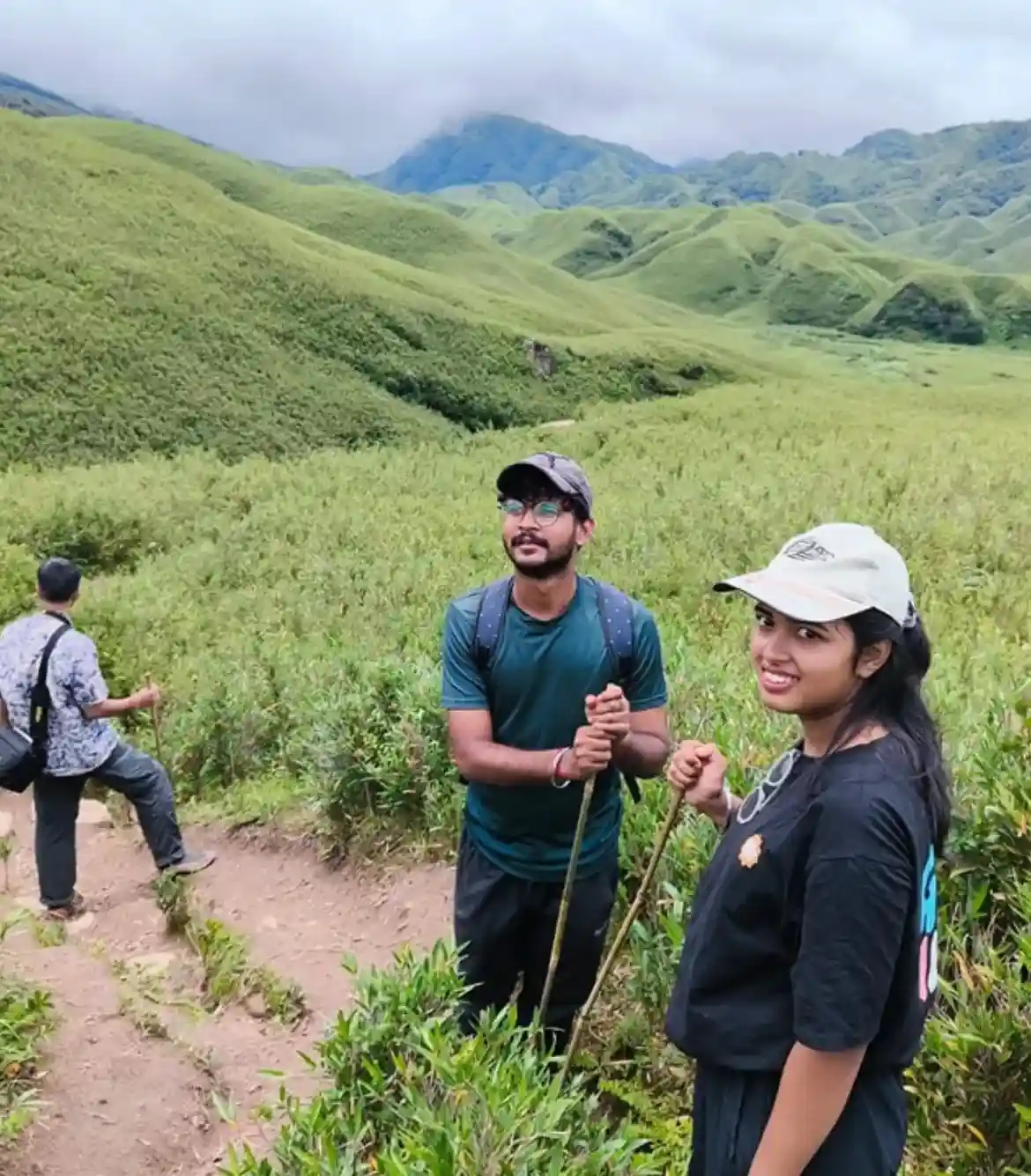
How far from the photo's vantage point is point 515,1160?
2543mm

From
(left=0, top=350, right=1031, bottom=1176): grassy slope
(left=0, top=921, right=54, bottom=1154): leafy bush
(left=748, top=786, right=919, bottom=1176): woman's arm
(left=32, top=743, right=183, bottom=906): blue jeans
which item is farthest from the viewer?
(left=32, top=743, right=183, bottom=906): blue jeans

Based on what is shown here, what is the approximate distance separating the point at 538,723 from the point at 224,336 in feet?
135

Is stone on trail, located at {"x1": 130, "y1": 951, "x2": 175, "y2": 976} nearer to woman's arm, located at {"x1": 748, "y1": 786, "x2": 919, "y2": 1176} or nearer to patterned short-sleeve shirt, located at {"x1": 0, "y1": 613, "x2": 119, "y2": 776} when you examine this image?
patterned short-sleeve shirt, located at {"x1": 0, "y1": 613, "x2": 119, "y2": 776}

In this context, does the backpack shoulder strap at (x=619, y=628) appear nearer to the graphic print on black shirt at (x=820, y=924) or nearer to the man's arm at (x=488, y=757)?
the man's arm at (x=488, y=757)

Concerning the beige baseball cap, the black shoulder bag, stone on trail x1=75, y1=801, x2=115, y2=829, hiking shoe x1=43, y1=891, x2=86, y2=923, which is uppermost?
the beige baseball cap

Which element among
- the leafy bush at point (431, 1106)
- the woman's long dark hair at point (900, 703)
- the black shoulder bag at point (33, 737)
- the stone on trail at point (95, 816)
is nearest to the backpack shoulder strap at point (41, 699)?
the black shoulder bag at point (33, 737)

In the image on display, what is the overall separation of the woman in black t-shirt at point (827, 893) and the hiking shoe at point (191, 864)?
197 inches

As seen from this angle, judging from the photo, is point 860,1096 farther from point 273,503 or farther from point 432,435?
point 432,435

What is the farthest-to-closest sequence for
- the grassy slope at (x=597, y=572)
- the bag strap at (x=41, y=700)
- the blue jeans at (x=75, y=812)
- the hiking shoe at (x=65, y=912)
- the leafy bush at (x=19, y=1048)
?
1. the hiking shoe at (x=65, y=912)
2. the blue jeans at (x=75, y=812)
3. the bag strap at (x=41, y=700)
4. the grassy slope at (x=597, y=572)
5. the leafy bush at (x=19, y=1048)

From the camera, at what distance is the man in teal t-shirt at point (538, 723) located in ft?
11.2

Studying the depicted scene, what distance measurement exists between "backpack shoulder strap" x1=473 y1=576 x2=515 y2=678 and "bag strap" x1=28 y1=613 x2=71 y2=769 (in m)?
3.43

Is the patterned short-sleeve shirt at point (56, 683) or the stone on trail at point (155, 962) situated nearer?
the stone on trail at point (155, 962)

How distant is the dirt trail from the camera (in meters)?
4.01

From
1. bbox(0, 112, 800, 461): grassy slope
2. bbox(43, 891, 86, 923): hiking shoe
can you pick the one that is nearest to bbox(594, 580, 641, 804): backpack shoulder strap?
bbox(43, 891, 86, 923): hiking shoe
